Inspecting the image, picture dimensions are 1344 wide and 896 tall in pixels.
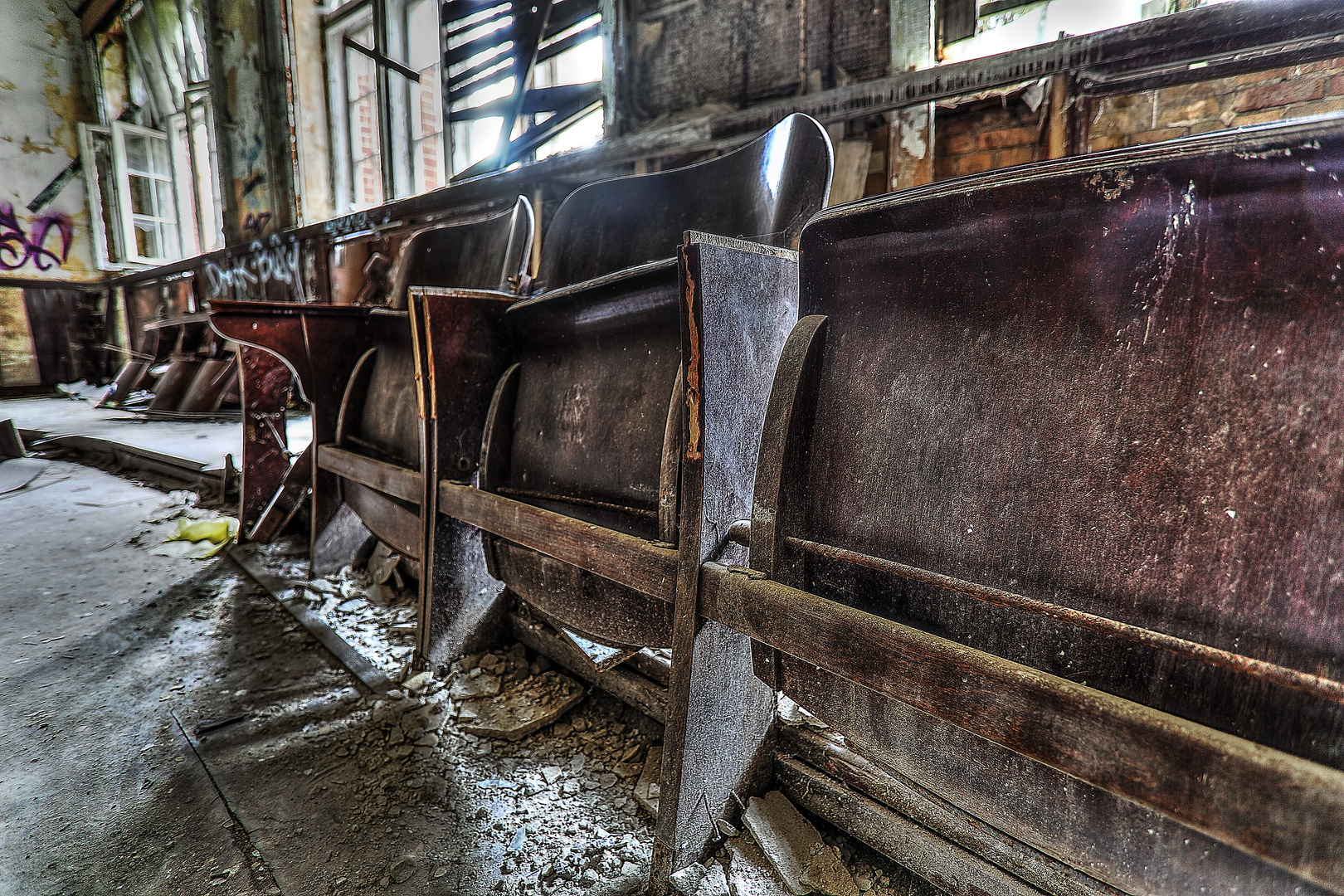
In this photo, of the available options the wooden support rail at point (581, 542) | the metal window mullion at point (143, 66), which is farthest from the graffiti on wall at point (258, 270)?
the wooden support rail at point (581, 542)

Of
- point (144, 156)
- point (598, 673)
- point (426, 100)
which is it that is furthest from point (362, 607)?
point (144, 156)

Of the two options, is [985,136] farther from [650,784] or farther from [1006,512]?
[650,784]

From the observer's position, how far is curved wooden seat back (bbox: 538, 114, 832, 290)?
115 cm

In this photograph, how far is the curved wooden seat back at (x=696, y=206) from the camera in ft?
3.78

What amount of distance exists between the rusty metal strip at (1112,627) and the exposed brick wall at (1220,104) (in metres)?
2.44

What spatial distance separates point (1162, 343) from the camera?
0.53 meters

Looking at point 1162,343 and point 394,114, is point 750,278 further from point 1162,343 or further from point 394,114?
point 394,114

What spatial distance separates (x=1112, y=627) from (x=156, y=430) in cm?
653

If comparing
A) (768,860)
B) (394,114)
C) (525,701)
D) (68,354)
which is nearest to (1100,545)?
(768,860)

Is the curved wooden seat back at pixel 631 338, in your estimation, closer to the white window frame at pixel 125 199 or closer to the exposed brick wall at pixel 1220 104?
the exposed brick wall at pixel 1220 104

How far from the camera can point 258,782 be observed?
4.03 feet

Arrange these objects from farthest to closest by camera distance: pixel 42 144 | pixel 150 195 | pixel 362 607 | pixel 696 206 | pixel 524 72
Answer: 1. pixel 150 195
2. pixel 42 144
3. pixel 524 72
4. pixel 362 607
5. pixel 696 206

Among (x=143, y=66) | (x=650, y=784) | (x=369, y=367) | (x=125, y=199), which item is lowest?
(x=650, y=784)

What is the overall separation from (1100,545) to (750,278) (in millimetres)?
524
